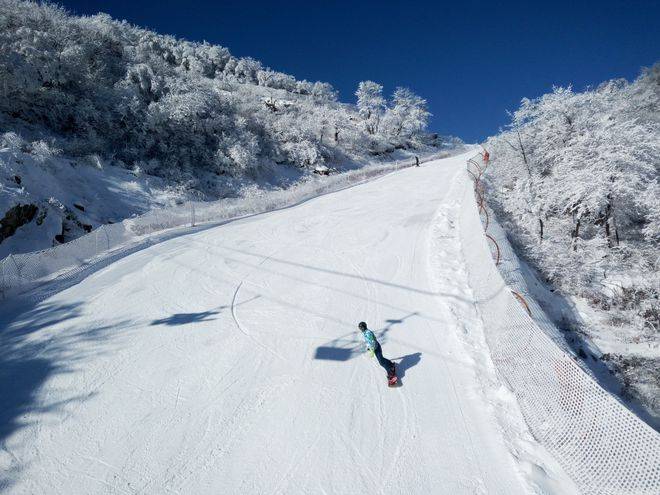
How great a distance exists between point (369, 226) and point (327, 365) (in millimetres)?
10322

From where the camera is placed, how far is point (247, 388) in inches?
263

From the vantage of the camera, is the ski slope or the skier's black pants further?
the skier's black pants

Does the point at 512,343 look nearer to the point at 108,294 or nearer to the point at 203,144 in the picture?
the point at 108,294

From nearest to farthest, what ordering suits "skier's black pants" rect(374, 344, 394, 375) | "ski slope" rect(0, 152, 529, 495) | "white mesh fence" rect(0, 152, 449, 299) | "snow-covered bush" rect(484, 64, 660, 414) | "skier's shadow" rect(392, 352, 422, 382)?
"ski slope" rect(0, 152, 529, 495), "skier's black pants" rect(374, 344, 394, 375), "skier's shadow" rect(392, 352, 422, 382), "white mesh fence" rect(0, 152, 449, 299), "snow-covered bush" rect(484, 64, 660, 414)

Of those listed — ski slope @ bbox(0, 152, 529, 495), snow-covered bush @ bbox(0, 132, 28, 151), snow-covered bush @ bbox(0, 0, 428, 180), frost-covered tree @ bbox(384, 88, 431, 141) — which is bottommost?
ski slope @ bbox(0, 152, 529, 495)

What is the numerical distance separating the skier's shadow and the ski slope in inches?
1.5

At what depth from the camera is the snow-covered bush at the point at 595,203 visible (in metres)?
13.0

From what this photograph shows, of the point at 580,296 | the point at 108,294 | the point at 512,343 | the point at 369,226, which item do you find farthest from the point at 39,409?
the point at 580,296

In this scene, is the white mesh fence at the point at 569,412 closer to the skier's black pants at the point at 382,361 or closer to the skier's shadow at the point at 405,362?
the skier's shadow at the point at 405,362

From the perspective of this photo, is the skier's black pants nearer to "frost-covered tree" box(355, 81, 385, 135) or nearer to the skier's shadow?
the skier's shadow

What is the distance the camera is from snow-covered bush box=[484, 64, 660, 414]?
42.7ft

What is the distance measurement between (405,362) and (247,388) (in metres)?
3.38

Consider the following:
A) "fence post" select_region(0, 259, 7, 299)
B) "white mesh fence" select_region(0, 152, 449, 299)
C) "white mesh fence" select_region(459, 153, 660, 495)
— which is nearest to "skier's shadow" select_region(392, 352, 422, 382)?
"white mesh fence" select_region(459, 153, 660, 495)

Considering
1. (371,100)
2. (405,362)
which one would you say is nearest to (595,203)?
(405,362)
